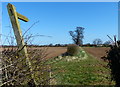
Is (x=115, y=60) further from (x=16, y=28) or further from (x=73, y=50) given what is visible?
(x=73, y=50)

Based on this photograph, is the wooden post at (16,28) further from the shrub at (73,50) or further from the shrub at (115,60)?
the shrub at (73,50)

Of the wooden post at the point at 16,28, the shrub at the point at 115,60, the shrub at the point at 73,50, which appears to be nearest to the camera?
the wooden post at the point at 16,28

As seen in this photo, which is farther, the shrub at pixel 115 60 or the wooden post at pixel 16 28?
the shrub at pixel 115 60

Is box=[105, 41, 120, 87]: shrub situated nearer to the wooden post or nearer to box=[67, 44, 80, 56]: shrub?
the wooden post

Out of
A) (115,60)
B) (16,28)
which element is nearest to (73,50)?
(115,60)

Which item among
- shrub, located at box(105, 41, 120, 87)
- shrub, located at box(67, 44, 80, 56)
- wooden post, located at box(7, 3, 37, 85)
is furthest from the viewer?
shrub, located at box(67, 44, 80, 56)

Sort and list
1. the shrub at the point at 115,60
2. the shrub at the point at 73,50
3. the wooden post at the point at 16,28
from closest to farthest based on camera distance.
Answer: the wooden post at the point at 16,28, the shrub at the point at 115,60, the shrub at the point at 73,50

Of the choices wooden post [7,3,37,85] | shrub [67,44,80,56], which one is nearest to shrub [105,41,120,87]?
wooden post [7,3,37,85]

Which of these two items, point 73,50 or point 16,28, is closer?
point 16,28

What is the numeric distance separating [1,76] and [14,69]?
31 cm

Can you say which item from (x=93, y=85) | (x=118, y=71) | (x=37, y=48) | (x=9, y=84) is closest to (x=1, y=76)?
(x=9, y=84)

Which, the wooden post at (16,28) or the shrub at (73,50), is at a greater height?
the wooden post at (16,28)

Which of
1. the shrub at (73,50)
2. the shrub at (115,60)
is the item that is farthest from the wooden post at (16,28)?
the shrub at (73,50)

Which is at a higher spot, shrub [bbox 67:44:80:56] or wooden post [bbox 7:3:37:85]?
wooden post [bbox 7:3:37:85]
